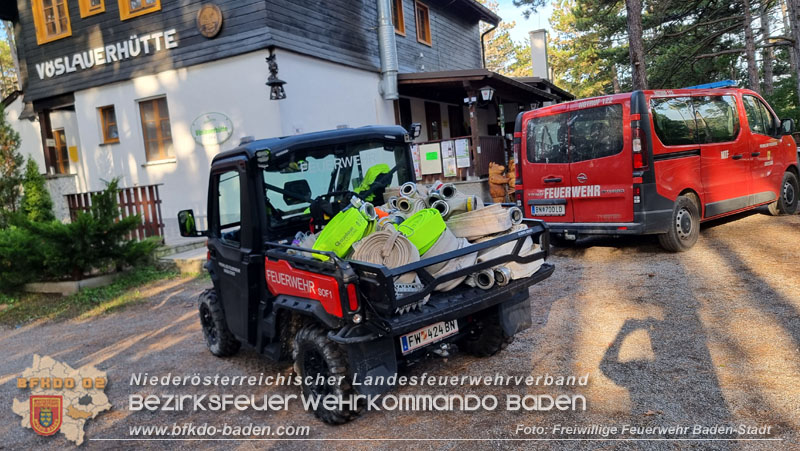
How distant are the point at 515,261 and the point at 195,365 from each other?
3017 millimetres

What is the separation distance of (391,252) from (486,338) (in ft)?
4.51

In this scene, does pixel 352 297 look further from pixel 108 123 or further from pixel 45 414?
pixel 108 123

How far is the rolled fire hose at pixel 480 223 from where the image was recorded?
384cm

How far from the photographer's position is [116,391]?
4539mm

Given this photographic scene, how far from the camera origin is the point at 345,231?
11.5 ft

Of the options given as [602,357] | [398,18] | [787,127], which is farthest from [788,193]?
[398,18]

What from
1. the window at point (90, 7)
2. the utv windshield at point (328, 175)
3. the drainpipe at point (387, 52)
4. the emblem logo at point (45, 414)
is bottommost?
the emblem logo at point (45, 414)

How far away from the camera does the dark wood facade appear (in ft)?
37.6

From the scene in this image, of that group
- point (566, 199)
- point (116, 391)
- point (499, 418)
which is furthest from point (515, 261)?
point (566, 199)

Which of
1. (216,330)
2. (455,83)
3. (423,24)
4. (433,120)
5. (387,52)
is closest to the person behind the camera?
(216,330)

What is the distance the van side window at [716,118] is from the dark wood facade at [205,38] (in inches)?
304

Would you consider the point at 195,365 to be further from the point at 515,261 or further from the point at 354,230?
the point at 515,261

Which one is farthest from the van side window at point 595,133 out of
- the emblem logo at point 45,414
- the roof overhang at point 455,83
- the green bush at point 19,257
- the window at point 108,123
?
the window at point 108,123

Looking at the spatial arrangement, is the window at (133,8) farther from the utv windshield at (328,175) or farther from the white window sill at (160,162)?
the utv windshield at (328,175)
